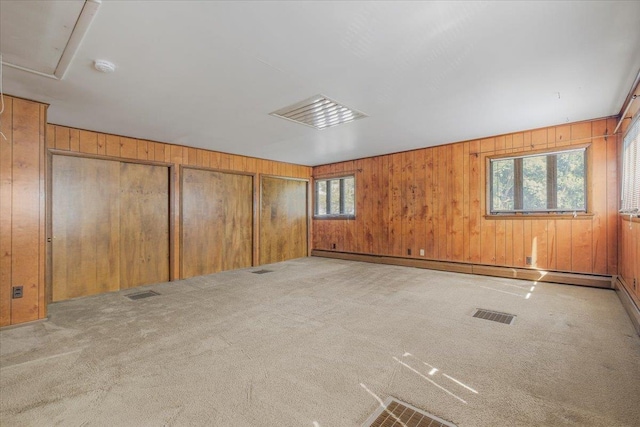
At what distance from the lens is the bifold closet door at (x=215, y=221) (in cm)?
512

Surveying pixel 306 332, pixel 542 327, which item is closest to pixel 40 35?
pixel 306 332

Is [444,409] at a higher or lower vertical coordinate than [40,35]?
lower

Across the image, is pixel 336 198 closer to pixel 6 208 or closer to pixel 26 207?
pixel 26 207

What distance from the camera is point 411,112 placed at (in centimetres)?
353

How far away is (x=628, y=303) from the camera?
294 cm

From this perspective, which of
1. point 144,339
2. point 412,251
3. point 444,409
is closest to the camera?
point 444,409

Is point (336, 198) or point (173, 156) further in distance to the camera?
point (336, 198)

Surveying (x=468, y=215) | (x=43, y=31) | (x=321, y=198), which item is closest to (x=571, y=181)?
(x=468, y=215)

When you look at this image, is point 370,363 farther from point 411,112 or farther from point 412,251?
point 412,251

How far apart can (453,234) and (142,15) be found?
17.1 feet

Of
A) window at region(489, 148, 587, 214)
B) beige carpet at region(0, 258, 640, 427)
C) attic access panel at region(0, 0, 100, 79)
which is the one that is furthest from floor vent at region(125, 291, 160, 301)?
window at region(489, 148, 587, 214)

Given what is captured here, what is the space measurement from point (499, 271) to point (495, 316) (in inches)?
82.5

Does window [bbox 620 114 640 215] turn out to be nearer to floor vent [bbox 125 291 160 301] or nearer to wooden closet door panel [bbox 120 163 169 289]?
floor vent [bbox 125 291 160 301]

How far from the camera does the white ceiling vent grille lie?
3.16 meters
